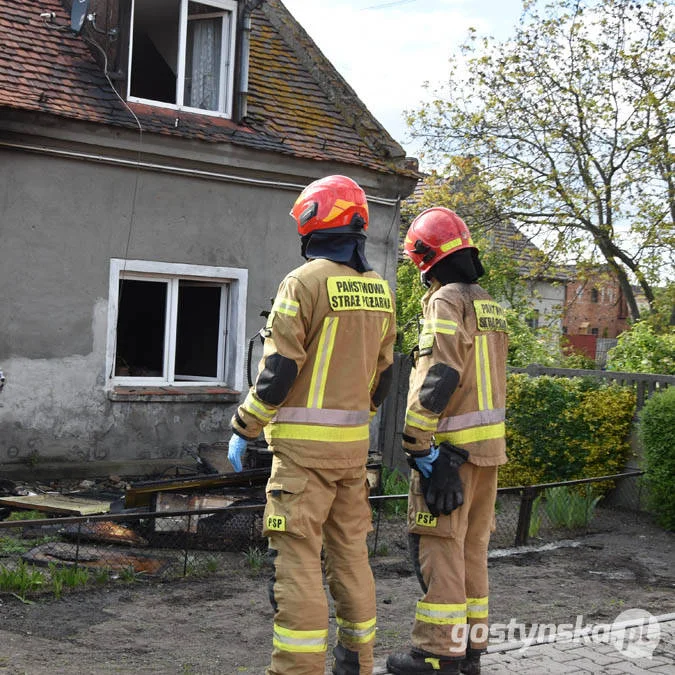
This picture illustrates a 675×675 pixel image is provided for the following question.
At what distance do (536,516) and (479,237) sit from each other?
11.1m

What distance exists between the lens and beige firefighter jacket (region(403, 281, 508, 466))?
453cm

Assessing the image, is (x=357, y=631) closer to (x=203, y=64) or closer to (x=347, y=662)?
(x=347, y=662)

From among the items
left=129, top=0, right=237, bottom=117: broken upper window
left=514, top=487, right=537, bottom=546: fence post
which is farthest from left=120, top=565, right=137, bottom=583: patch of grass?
left=129, top=0, right=237, bottom=117: broken upper window

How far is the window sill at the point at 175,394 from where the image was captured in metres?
9.53

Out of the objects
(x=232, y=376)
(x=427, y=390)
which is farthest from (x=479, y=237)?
(x=427, y=390)

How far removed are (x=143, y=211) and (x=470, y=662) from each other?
6332mm

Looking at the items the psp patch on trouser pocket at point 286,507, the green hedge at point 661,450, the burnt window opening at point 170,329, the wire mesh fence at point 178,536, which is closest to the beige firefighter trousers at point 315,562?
the psp patch on trouser pocket at point 286,507

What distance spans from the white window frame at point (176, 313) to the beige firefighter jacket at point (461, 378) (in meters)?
5.31

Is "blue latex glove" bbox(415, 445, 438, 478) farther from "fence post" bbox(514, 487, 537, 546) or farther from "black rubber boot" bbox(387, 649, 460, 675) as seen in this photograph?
"fence post" bbox(514, 487, 537, 546)

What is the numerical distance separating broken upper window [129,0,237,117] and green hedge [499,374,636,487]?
4.64 m

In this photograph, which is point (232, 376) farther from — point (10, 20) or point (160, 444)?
point (10, 20)

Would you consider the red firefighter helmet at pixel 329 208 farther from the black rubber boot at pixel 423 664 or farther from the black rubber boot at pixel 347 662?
the black rubber boot at pixel 423 664

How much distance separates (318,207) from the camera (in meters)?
4.38

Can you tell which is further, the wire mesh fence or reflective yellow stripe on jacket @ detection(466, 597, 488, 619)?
the wire mesh fence
